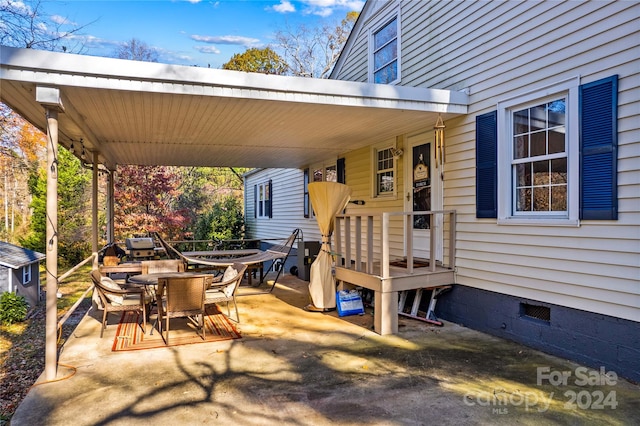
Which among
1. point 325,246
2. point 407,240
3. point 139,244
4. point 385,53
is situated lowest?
point 139,244

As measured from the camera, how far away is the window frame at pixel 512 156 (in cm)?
392

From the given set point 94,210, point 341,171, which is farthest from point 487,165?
point 94,210

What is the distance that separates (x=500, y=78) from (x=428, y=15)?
6.61 feet

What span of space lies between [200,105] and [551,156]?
154 inches

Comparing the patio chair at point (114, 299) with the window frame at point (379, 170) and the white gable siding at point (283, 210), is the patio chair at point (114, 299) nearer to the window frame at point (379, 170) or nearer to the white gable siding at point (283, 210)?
the window frame at point (379, 170)

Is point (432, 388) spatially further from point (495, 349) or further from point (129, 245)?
point (129, 245)

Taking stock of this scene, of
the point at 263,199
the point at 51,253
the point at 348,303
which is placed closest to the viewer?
the point at 51,253

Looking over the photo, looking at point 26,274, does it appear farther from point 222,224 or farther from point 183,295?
point 222,224

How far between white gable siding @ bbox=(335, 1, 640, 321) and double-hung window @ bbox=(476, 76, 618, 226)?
0.09 metres

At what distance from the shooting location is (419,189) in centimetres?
619

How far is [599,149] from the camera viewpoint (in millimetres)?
3705

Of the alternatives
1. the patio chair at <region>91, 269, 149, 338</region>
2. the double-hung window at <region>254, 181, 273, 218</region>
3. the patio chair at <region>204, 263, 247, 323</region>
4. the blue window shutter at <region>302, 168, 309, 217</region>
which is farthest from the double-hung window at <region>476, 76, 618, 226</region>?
the double-hung window at <region>254, 181, 273, 218</region>

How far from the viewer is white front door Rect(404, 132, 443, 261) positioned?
19.0 feet

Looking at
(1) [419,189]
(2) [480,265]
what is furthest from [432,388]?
(1) [419,189]
